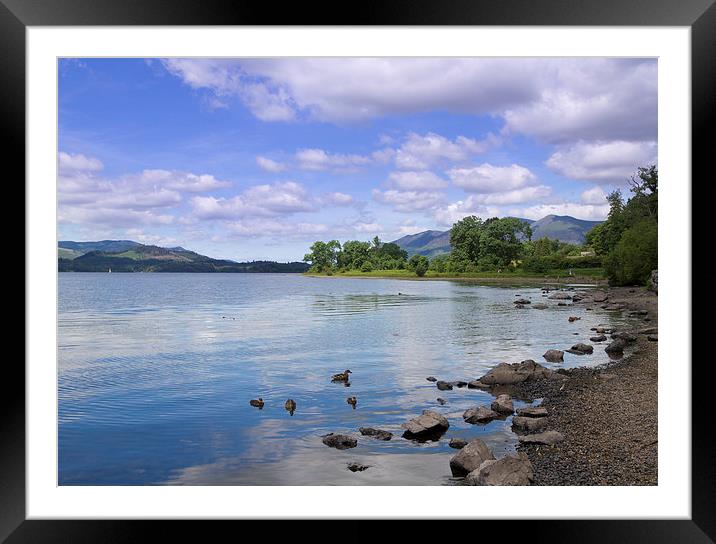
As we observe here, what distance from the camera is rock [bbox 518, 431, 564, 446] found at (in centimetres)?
475

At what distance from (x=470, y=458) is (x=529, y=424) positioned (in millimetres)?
1215

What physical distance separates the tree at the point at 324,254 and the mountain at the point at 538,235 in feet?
Answer: 11.2

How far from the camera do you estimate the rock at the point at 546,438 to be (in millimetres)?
4746

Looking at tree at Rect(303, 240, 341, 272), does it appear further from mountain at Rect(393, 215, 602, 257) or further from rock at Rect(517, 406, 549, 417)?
rock at Rect(517, 406, 549, 417)

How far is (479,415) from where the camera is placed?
5809mm

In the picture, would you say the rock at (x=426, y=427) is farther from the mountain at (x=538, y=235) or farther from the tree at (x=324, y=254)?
the tree at (x=324, y=254)

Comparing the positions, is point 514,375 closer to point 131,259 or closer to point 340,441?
point 340,441

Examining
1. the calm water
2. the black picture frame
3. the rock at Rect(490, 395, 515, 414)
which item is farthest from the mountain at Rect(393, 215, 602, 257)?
the black picture frame

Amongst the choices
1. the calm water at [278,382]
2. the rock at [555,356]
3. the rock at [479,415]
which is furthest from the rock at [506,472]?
the rock at [555,356]

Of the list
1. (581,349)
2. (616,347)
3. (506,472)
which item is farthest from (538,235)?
(506,472)

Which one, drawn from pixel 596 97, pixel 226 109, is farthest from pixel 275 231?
pixel 596 97
